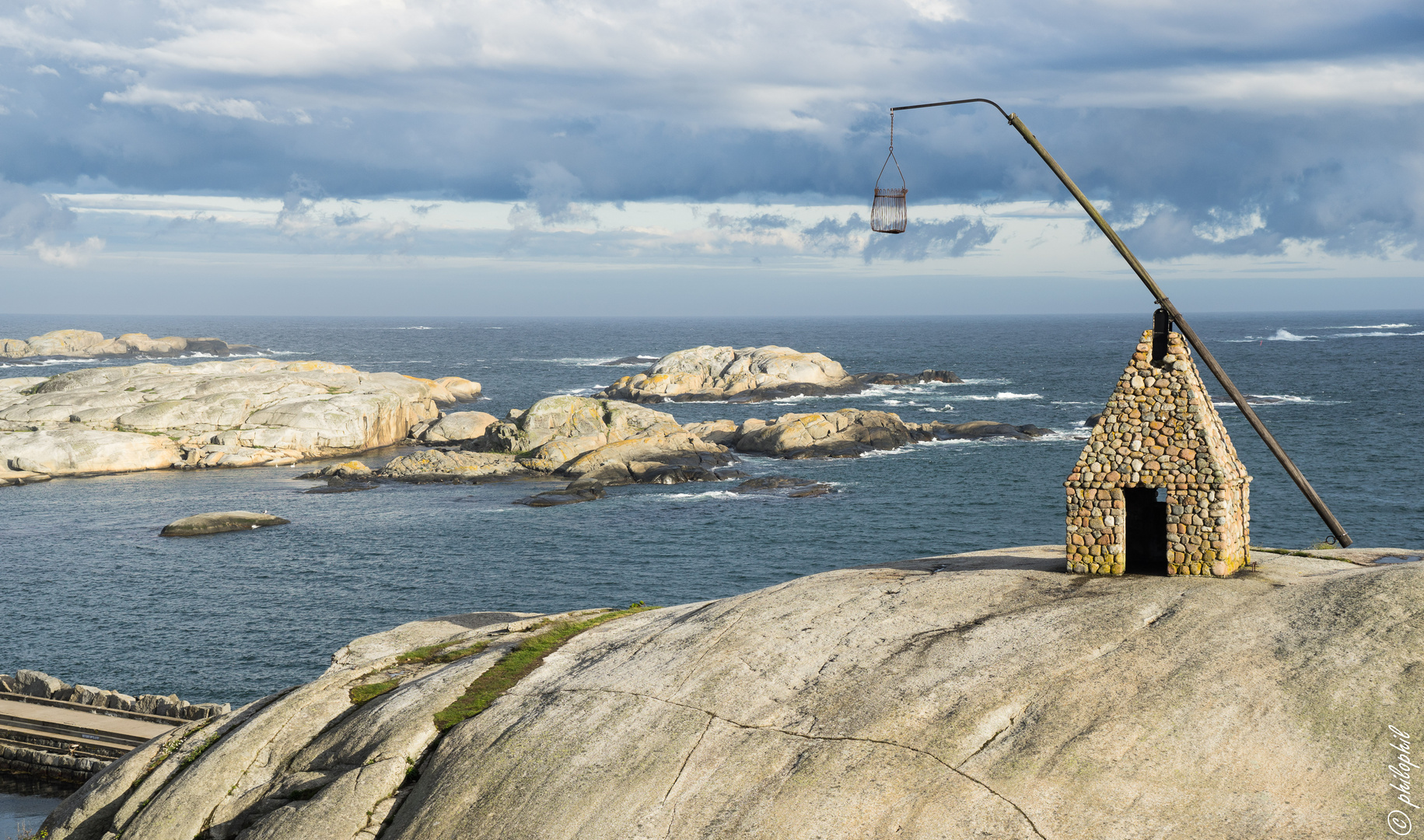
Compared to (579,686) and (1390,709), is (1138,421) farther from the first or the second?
(579,686)

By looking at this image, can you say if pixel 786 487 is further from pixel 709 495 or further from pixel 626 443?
pixel 626 443

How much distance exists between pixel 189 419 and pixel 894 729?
89099 mm

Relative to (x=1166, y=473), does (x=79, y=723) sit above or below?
below

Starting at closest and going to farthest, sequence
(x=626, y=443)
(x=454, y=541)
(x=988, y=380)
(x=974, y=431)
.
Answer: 1. (x=454, y=541)
2. (x=626, y=443)
3. (x=974, y=431)
4. (x=988, y=380)

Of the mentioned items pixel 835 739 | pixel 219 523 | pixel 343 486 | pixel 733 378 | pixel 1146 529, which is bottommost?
pixel 219 523

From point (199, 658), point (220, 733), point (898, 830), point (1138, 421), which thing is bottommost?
point (199, 658)

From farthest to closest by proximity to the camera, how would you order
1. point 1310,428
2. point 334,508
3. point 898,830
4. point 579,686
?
point 1310,428 < point 334,508 < point 579,686 < point 898,830

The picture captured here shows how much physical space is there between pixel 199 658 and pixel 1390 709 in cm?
4194

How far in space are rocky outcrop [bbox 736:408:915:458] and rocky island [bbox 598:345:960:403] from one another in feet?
108

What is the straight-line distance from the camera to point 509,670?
69.1 ft

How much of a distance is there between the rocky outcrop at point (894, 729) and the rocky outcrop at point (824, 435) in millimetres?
63535

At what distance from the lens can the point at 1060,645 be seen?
16.5m

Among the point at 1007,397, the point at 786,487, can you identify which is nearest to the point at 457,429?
the point at 786,487

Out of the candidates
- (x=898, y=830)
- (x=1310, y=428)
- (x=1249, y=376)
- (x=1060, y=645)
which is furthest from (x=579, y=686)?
(x=1249, y=376)
